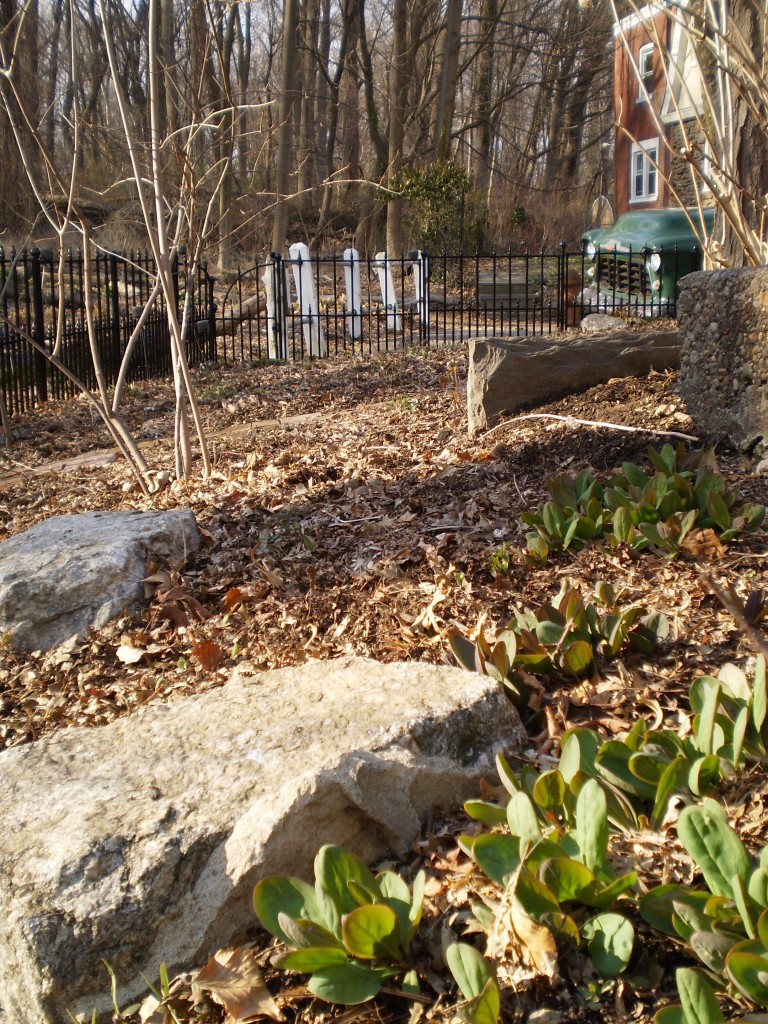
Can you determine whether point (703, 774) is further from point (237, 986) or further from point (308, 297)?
point (308, 297)

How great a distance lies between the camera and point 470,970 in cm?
160

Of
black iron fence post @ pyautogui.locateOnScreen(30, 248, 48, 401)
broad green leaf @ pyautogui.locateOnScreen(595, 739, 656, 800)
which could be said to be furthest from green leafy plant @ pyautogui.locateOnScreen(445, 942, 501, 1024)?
black iron fence post @ pyautogui.locateOnScreen(30, 248, 48, 401)

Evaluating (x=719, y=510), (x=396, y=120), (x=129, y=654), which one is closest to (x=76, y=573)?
(x=129, y=654)

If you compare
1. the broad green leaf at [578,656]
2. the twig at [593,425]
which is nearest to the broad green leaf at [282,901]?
the broad green leaf at [578,656]

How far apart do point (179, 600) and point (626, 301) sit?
11671 millimetres

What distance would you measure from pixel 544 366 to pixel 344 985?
4461 millimetres

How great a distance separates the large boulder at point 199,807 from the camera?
1.87 m

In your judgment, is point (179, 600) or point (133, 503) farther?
point (133, 503)

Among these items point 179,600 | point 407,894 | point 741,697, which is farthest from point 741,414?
point 407,894

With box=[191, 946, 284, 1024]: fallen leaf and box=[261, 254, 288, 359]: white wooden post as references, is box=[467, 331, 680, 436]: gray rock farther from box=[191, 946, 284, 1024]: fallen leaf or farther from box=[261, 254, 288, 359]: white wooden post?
box=[261, 254, 288, 359]: white wooden post

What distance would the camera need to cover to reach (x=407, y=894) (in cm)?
179

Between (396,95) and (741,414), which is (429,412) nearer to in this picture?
(741,414)

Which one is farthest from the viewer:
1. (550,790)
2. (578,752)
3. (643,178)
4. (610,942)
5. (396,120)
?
(643,178)

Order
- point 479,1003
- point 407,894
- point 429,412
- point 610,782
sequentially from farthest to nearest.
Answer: point 429,412 < point 610,782 < point 407,894 < point 479,1003
